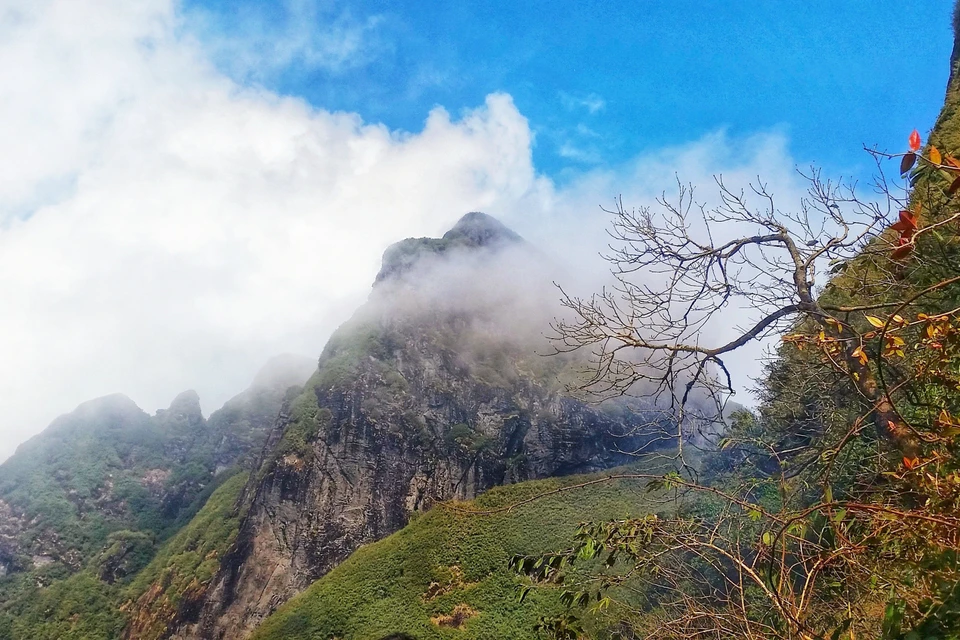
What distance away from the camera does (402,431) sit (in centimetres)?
5341

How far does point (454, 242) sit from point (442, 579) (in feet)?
145

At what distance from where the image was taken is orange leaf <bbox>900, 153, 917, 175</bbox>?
1.96m

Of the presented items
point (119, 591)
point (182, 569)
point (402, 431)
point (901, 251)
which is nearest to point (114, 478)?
point (119, 591)

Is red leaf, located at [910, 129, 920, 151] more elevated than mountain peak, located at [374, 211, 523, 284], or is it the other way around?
mountain peak, located at [374, 211, 523, 284]

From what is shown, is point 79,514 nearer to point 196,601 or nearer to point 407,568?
point 196,601

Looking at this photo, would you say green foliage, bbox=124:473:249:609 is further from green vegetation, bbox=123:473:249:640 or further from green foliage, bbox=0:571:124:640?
green foliage, bbox=0:571:124:640

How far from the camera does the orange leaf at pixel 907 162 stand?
77.0 inches

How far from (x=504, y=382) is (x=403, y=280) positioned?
1774 centimetres

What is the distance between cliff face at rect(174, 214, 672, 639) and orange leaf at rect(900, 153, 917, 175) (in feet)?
140

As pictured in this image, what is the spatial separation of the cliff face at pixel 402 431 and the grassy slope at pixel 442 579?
162 inches

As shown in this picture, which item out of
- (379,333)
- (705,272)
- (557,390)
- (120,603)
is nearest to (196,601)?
(120,603)

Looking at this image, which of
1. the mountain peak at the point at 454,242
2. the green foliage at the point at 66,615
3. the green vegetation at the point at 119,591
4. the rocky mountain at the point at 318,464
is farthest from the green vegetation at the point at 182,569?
the mountain peak at the point at 454,242

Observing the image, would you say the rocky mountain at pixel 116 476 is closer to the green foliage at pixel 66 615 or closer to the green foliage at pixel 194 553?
the green foliage at pixel 66 615

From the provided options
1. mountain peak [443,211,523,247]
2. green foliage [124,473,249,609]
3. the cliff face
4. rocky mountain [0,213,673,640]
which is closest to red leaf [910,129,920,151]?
rocky mountain [0,213,673,640]
